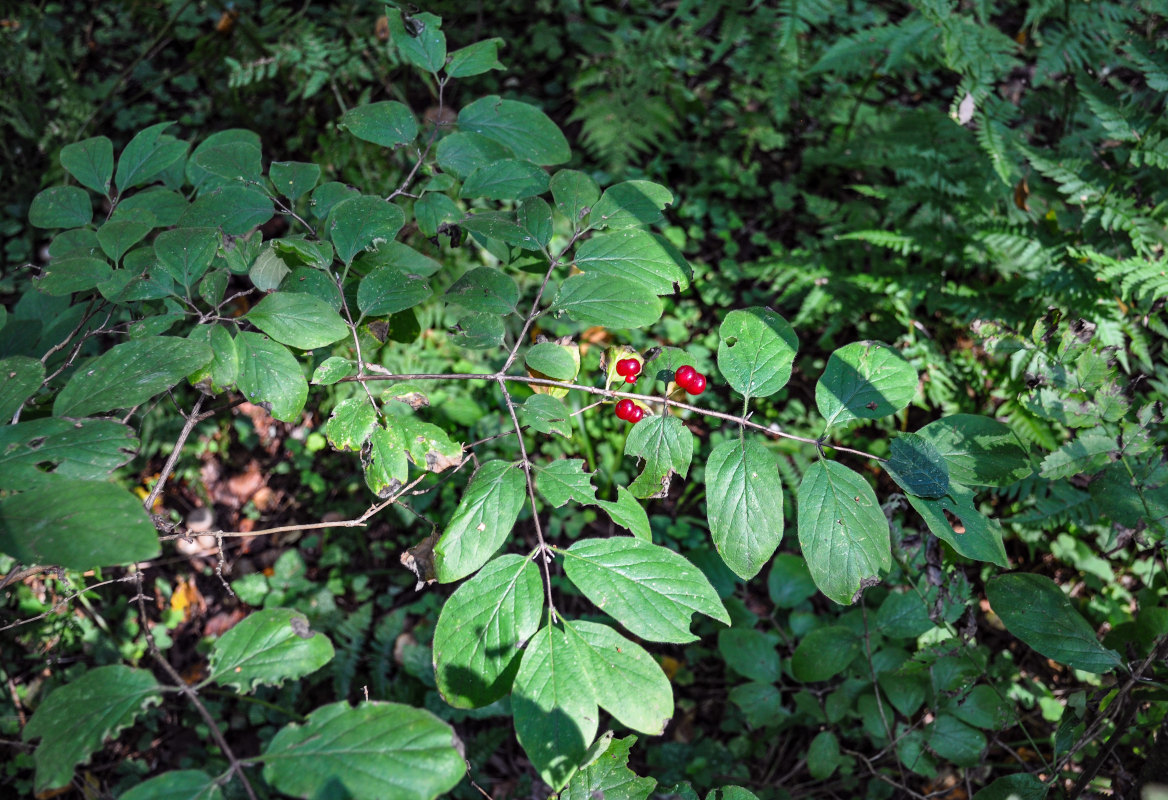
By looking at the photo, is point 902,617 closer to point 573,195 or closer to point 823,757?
point 823,757

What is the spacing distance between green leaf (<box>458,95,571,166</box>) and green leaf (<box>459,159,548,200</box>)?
0.34 ft

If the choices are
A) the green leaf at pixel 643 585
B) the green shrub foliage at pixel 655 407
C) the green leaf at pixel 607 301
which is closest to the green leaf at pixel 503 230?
the green shrub foliage at pixel 655 407

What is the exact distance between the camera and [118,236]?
4.26 ft

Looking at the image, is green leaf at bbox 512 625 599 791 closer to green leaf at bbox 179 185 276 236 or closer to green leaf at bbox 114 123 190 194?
green leaf at bbox 179 185 276 236

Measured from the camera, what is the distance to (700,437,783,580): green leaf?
104 centimetres

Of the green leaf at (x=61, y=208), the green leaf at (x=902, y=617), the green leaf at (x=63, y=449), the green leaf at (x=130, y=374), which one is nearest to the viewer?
the green leaf at (x=63, y=449)

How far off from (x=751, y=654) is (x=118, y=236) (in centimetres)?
201

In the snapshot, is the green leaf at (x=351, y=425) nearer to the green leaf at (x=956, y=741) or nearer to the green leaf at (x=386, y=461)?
the green leaf at (x=386, y=461)

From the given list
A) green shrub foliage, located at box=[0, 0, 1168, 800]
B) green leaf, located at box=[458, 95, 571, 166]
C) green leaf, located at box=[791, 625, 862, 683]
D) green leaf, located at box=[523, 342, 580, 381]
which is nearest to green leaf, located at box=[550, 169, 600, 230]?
green shrub foliage, located at box=[0, 0, 1168, 800]

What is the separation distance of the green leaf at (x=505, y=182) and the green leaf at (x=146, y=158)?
698mm

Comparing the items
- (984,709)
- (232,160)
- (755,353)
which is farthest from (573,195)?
(984,709)

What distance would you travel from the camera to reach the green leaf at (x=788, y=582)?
222cm

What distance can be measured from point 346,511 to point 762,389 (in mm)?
2391

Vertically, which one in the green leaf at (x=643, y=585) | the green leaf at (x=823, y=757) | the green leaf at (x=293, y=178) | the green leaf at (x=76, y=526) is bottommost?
the green leaf at (x=823, y=757)
